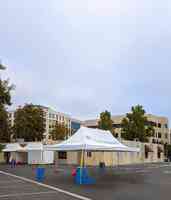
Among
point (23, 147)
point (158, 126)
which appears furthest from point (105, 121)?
point (158, 126)

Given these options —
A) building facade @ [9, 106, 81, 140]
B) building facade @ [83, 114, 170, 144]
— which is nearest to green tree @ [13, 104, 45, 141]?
building facade @ [83, 114, 170, 144]

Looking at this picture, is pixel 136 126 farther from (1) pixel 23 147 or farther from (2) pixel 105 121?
(1) pixel 23 147

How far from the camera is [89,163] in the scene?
6144 cm

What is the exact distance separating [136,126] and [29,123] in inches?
860

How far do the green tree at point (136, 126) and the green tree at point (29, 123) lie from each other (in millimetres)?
17651

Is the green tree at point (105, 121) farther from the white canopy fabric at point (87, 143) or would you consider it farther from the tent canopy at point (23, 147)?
the white canopy fabric at point (87, 143)

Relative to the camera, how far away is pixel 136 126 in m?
76.0

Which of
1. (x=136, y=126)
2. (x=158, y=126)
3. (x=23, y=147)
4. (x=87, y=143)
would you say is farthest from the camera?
(x=158, y=126)

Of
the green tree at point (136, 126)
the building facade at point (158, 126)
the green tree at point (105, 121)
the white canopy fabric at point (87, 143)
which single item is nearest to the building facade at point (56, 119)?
the building facade at point (158, 126)

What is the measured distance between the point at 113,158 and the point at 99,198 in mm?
50095

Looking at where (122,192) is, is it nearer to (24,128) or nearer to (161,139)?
(24,128)

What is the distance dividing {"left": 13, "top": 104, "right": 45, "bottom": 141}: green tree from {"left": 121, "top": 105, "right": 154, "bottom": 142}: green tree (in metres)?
17.7

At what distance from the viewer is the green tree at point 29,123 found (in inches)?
2862

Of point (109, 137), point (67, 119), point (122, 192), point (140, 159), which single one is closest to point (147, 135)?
point (140, 159)
